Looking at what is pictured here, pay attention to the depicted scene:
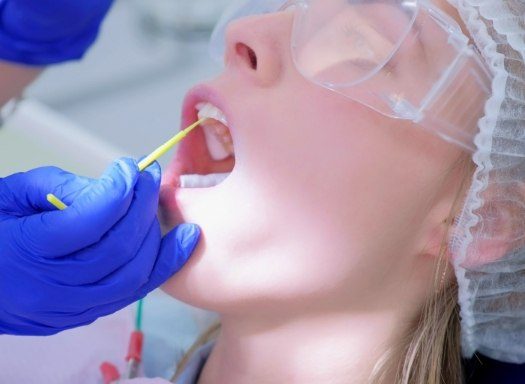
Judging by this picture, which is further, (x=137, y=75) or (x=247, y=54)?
(x=137, y=75)

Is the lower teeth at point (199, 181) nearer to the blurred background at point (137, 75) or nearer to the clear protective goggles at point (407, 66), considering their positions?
the clear protective goggles at point (407, 66)

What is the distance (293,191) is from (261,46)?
0.68 feet

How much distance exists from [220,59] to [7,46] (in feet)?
1.20

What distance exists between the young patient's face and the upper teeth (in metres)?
0.07

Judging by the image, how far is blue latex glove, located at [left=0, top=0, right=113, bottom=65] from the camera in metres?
1.34

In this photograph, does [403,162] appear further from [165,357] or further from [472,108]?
[165,357]

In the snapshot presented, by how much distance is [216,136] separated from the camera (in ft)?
4.44

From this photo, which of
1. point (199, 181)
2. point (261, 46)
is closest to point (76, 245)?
point (199, 181)

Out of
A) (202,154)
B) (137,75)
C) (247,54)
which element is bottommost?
(137,75)

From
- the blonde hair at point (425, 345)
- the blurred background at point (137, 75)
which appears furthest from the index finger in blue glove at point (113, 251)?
the blurred background at point (137, 75)

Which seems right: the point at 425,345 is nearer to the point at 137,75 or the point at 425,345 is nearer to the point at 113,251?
the point at 113,251

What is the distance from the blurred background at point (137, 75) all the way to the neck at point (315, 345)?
182 centimetres

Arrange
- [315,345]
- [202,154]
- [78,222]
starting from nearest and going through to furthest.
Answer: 1. [78,222]
2. [315,345]
3. [202,154]

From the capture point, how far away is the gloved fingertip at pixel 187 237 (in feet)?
3.83
